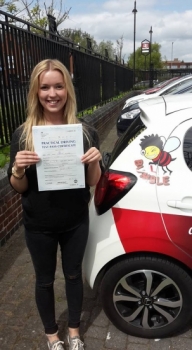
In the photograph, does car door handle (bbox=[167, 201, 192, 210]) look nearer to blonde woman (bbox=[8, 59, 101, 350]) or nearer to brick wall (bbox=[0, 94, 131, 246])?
blonde woman (bbox=[8, 59, 101, 350])

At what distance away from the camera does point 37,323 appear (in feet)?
8.89

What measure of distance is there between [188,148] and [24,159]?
1.06 m

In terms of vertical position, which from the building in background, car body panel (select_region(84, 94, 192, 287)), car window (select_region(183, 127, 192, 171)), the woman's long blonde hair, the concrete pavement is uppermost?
the building in background

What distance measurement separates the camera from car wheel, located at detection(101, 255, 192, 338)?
7.52 ft

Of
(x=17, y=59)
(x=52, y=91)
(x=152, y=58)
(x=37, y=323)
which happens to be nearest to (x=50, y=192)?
(x=52, y=91)

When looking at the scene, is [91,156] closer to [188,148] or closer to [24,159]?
[24,159]

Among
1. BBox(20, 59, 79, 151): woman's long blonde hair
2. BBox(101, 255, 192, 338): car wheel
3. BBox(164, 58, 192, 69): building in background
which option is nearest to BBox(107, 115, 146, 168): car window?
BBox(20, 59, 79, 151): woman's long blonde hair

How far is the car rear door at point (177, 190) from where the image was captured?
7.15ft

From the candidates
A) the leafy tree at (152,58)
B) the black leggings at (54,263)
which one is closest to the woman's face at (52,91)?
the black leggings at (54,263)

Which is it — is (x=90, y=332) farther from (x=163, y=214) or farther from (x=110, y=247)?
(x=163, y=214)

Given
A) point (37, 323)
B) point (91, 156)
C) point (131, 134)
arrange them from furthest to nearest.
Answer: point (37, 323), point (131, 134), point (91, 156)

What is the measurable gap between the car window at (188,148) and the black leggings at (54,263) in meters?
0.74

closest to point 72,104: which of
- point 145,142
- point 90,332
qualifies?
point 145,142

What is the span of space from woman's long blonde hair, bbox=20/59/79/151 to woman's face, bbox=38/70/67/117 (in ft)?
0.08
